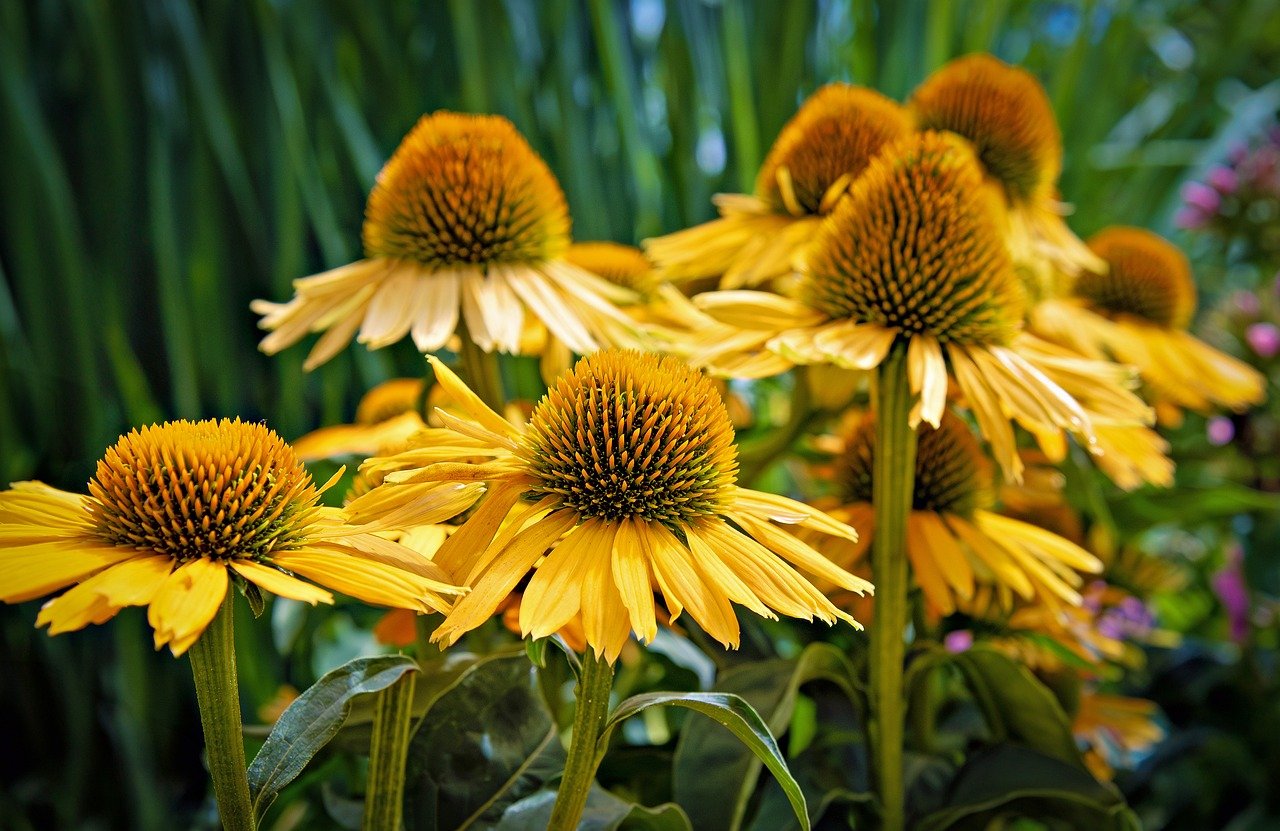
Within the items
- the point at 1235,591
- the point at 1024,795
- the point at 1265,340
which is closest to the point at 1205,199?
the point at 1265,340

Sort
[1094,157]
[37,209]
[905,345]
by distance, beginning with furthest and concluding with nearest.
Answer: [1094,157]
[37,209]
[905,345]

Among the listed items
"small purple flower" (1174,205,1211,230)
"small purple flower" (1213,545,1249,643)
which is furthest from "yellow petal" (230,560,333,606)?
"small purple flower" (1174,205,1211,230)

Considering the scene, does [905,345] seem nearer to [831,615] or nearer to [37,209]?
[831,615]

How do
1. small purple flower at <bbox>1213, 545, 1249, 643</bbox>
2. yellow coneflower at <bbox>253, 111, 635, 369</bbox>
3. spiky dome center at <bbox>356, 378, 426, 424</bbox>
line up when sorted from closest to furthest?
yellow coneflower at <bbox>253, 111, 635, 369</bbox> → spiky dome center at <bbox>356, 378, 426, 424</bbox> → small purple flower at <bbox>1213, 545, 1249, 643</bbox>

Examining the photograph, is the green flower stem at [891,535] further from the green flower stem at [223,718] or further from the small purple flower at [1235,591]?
the small purple flower at [1235,591]

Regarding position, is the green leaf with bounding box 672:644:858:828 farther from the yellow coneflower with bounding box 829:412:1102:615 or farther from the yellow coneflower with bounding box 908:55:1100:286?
the yellow coneflower with bounding box 908:55:1100:286

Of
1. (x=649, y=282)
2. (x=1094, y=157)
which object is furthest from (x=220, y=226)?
(x=1094, y=157)
